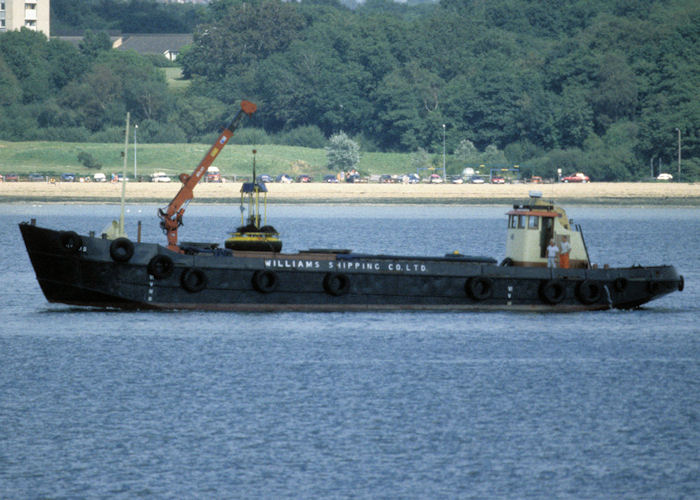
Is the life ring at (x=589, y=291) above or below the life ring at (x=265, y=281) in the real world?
below

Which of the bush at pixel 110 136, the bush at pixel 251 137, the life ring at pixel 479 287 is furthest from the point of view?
the bush at pixel 251 137

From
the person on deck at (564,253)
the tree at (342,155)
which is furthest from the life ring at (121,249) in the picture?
the tree at (342,155)

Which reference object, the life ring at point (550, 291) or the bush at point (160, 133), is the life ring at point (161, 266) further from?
the bush at point (160, 133)

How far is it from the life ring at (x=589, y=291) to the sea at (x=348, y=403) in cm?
84

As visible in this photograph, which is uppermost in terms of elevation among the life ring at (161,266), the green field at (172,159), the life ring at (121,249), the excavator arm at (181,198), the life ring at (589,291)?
the green field at (172,159)

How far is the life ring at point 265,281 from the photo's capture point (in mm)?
44156

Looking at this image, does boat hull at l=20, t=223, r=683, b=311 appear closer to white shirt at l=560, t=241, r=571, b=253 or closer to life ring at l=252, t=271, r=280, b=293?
life ring at l=252, t=271, r=280, b=293

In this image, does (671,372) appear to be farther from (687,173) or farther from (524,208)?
(687,173)

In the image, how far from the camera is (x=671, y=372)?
39.2 metres

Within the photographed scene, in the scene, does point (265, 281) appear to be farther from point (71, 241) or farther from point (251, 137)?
point (251, 137)

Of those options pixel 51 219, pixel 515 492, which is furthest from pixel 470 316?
pixel 51 219

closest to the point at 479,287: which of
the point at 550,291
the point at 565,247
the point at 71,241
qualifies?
the point at 550,291

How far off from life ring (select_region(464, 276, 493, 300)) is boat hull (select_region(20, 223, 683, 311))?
33 mm

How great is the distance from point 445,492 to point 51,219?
97.5 meters
